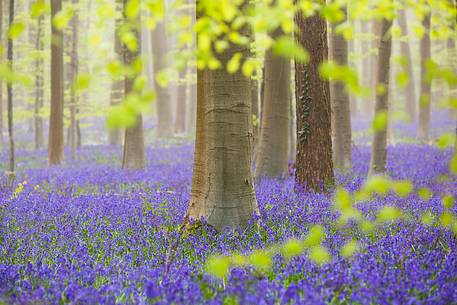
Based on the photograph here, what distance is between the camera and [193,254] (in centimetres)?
484

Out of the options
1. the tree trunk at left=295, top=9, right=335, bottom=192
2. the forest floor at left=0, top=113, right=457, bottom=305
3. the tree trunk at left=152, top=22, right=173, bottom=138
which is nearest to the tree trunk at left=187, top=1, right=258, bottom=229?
the forest floor at left=0, top=113, right=457, bottom=305

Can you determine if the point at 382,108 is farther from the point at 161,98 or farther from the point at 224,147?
the point at 161,98

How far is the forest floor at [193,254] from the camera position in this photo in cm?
342

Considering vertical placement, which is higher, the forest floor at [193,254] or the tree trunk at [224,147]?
the tree trunk at [224,147]

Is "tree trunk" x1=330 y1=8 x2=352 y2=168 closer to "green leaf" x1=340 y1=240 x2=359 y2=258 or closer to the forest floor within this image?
the forest floor

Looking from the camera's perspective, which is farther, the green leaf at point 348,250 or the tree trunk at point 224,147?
the tree trunk at point 224,147

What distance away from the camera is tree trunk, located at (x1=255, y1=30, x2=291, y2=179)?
33.2 feet

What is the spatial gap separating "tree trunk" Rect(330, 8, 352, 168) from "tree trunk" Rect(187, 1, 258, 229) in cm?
672

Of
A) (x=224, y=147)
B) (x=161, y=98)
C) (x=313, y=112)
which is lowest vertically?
(x=224, y=147)

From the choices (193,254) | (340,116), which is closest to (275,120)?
(340,116)

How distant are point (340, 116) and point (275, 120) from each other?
2887mm

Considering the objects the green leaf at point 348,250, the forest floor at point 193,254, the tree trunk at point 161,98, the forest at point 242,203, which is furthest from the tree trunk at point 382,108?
the tree trunk at point 161,98

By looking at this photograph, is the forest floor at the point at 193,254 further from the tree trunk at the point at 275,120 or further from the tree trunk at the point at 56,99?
the tree trunk at the point at 56,99

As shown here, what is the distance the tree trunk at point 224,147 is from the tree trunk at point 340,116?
22.0 feet
